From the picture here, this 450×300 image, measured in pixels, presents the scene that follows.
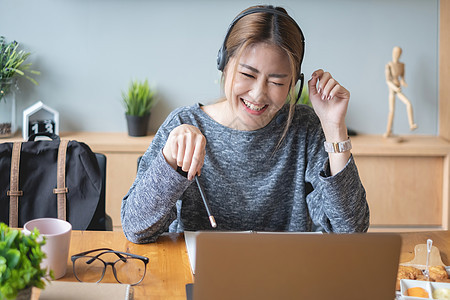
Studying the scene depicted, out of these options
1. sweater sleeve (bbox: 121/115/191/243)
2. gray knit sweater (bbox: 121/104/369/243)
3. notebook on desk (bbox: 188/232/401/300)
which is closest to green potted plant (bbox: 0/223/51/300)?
notebook on desk (bbox: 188/232/401/300)

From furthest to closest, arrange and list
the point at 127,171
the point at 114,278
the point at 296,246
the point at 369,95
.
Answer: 1. the point at 369,95
2. the point at 127,171
3. the point at 114,278
4. the point at 296,246

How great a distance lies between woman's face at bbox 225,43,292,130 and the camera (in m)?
1.28

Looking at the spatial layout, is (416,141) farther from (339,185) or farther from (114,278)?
(114,278)

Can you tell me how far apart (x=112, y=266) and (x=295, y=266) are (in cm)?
48

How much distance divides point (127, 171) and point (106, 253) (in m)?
1.49

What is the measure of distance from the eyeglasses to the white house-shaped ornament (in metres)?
1.70

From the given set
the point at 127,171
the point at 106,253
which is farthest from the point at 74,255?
the point at 127,171

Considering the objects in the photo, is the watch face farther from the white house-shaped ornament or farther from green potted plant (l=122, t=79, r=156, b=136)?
green potted plant (l=122, t=79, r=156, b=136)

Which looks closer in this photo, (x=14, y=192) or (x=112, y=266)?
(x=112, y=266)

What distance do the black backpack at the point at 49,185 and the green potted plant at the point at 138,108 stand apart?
123 centimetres

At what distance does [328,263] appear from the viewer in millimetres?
740

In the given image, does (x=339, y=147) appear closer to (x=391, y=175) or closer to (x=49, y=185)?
(x=49, y=185)

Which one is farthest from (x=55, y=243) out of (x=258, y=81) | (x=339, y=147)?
(x=339, y=147)

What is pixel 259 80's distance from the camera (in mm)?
1293
